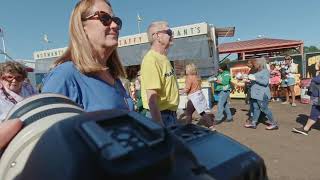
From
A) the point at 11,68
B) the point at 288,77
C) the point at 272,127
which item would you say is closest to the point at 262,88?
the point at 272,127

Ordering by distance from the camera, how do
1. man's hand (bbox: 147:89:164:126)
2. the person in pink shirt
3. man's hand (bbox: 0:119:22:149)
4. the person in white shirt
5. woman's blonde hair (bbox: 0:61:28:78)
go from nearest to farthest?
man's hand (bbox: 0:119:22:149) → man's hand (bbox: 147:89:164:126) → woman's blonde hair (bbox: 0:61:28:78) → the person in white shirt → the person in pink shirt

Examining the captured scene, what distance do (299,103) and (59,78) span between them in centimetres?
1162

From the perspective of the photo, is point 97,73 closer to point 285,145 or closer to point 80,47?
point 80,47

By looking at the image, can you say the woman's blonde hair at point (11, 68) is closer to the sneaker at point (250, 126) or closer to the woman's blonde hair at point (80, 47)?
the woman's blonde hair at point (80, 47)

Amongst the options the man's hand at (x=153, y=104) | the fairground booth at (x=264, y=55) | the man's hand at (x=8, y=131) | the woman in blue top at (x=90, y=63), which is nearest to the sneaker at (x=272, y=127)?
the fairground booth at (x=264, y=55)

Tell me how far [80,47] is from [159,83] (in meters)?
1.47

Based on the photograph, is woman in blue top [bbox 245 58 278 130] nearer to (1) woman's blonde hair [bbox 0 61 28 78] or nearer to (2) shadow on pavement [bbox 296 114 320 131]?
(2) shadow on pavement [bbox 296 114 320 131]

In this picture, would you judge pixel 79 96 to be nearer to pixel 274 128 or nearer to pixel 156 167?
pixel 156 167

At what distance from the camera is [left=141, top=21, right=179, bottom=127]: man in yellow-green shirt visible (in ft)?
10.5

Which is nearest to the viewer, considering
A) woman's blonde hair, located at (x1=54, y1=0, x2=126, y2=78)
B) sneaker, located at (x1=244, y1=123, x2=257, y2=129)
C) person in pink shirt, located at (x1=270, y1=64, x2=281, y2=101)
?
woman's blonde hair, located at (x1=54, y1=0, x2=126, y2=78)

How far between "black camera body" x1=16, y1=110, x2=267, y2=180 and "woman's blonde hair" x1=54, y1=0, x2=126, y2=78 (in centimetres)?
85

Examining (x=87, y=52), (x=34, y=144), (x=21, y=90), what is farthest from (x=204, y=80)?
(x=34, y=144)

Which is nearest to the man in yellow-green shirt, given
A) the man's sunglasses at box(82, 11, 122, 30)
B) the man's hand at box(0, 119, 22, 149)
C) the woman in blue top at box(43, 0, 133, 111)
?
the woman in blue top at box(43, 0, 133, 111)

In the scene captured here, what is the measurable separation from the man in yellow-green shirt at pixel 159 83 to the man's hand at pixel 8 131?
2.06m
